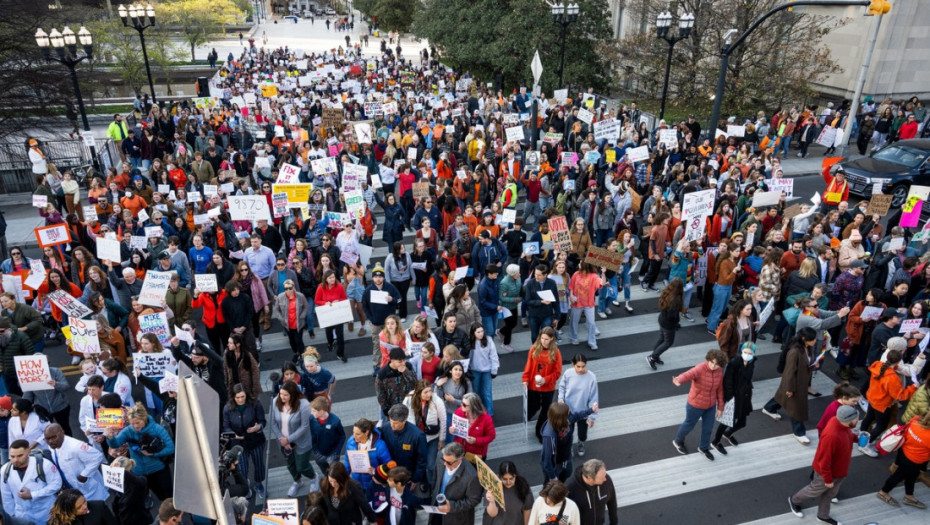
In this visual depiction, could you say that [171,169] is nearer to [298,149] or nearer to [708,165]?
[298,149]

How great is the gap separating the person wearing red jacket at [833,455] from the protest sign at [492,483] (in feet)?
11.7

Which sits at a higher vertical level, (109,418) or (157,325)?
(109,418)

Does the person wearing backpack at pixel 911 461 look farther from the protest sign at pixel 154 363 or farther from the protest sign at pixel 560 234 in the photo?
the protest sign at pixel 154 363

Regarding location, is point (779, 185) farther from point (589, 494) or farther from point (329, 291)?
point (589, 494)

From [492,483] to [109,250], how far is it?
8694 mm

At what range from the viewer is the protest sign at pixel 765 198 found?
13141mm

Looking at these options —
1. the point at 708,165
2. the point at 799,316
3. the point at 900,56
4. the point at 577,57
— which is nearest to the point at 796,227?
the point at 708,165

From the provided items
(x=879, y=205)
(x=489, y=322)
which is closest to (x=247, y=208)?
(x=489, y=322)

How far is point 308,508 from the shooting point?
5.58m

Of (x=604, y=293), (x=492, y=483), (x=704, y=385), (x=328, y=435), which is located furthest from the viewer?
(x=604, y=293)

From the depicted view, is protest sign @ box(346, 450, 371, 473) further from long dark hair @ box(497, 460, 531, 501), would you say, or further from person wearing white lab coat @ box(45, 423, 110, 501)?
person wearing white lab coat @ box(45, 423, 110, 501)

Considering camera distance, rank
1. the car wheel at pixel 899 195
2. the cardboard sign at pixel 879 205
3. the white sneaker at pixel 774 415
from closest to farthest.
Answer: the white sneaker at pixel 774 415 < the cardboard sign at pixel 879 205 < the car wheel at pixel 899 195

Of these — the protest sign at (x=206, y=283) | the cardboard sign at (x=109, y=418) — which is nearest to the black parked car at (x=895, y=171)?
the protest sign at (x=206, y=283)

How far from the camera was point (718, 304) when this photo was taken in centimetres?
1099
